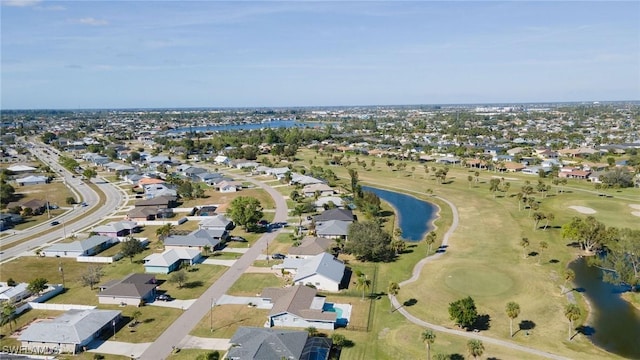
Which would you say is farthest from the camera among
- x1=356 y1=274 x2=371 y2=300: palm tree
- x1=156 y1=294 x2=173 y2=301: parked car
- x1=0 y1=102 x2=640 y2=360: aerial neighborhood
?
x1=156 y1=294 x2=173 y2=301: parked car

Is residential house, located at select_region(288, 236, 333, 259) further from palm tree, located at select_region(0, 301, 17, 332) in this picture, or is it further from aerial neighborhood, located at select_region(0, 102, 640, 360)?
palm tree, located at select_region(0, 301, 17, 332)

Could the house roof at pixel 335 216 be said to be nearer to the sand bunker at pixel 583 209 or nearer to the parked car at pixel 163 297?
the parked car at pixel 163 297

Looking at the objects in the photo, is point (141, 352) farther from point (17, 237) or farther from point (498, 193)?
point (498, 193)

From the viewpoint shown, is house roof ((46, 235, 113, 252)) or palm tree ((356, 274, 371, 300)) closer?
palm tree ((356, 274, 371, 300))

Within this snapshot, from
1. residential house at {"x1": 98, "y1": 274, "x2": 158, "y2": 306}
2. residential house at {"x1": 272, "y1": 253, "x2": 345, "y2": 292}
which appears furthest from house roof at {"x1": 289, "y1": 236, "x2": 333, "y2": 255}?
residential house at {"x1": 98, "y1": 274, "x2": 158, "y2": 306}

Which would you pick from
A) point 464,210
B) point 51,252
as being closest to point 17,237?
point 51,252

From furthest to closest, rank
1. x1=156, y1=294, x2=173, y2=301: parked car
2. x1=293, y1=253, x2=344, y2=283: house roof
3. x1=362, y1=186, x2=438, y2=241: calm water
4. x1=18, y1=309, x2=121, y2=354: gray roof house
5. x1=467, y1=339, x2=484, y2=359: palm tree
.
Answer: x1=362, y1=186, x2=438, y2=241: calm water < x1=293, y1=253, x2=344, y2=283: house roof < x1=156, y1=294, x2=173, y2=301: parked car < x1=18, y1=309, x2=121, y2=354: gray roof house < x1=467, y1=339, x2=484, y2=359: palm tree

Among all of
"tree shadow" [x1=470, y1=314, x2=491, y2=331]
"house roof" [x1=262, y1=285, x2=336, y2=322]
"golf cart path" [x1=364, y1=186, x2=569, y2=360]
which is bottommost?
"tree shadow" [x1=470, y1=314, x2=491, y2=331]

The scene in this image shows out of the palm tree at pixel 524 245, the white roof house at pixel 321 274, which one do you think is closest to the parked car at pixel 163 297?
the white roof house at pixel 321 274

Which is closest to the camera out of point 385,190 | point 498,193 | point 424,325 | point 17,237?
point 424,325
